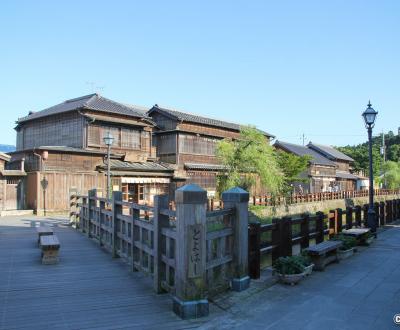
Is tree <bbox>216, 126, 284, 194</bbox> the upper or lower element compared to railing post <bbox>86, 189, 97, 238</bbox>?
upper

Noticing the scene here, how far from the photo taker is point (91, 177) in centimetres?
2492

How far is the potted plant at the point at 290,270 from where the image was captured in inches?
263

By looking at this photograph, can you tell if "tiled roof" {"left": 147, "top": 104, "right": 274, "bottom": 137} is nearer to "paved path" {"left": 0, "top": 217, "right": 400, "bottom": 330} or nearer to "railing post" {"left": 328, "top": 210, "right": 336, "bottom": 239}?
"railing post" {"left": 328, "top": 210, "right": 336, "bottom": 239}

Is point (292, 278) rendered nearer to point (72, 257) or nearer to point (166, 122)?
point (72, 257)

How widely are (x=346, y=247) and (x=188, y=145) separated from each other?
966 inches

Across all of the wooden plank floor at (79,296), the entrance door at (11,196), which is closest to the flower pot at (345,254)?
the wooden plank floor at (79,296)

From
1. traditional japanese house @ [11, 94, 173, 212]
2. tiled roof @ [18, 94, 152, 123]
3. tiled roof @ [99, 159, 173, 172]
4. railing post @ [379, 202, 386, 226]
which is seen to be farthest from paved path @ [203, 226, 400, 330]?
tiled roof @ [18, 94, 152, 123]

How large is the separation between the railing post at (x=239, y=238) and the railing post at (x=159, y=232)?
3.66 ft

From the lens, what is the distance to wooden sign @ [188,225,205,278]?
16.3 ft

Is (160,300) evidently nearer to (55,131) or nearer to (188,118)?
(55,131)

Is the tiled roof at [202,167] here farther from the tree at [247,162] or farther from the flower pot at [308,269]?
the flower pot at [308,269]

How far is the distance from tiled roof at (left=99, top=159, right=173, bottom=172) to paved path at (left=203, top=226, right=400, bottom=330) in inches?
783

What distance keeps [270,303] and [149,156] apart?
26.3 m

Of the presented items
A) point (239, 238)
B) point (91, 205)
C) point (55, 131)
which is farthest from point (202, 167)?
point (239, 238)
